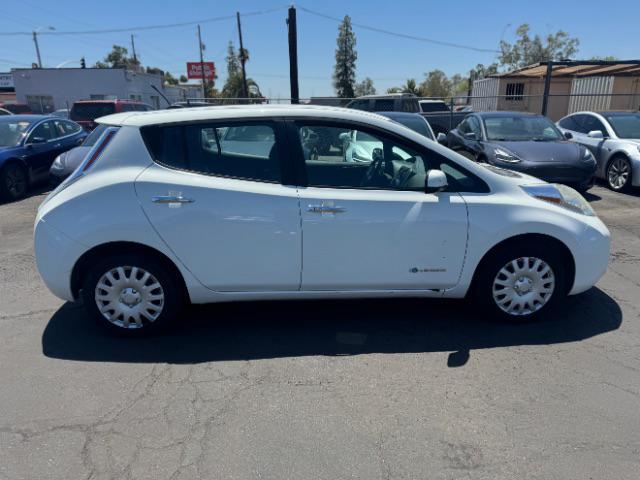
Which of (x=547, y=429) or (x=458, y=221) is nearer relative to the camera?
(x=547, y=429)

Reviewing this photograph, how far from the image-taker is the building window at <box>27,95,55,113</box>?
35312mm

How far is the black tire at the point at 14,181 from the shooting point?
29.4 feet

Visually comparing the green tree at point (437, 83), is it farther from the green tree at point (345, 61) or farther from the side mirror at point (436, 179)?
the side mirror at point (436, 179)

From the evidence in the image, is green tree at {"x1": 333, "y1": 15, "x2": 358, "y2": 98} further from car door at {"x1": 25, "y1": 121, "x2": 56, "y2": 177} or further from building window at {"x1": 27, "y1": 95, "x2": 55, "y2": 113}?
car door at {"x1": 25, "y1": 121, "x2": 56, "y2": 177}

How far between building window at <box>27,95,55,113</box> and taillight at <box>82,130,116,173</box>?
1472 inches

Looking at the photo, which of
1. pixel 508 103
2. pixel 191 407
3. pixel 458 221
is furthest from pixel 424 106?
pixel 191 407

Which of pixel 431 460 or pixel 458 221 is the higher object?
pixel 458 221

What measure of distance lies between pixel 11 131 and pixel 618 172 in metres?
12.0

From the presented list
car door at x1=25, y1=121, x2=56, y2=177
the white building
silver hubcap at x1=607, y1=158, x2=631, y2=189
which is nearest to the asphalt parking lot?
silver hubcap at x1=607, y1=158, x2=631, y2=189

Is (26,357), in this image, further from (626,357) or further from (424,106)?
(424,106)

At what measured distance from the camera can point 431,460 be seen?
2488 millimetres

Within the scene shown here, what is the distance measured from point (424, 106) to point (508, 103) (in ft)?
20.5

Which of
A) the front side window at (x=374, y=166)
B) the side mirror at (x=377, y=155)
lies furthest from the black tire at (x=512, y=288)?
the side mirror at (x=377, y=155)

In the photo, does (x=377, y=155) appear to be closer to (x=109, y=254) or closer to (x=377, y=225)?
(x=377, y=225)
